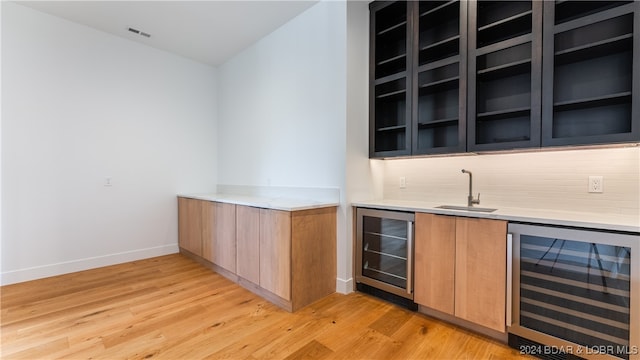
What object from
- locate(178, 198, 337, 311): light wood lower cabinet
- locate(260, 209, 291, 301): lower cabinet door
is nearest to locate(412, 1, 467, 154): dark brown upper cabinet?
locate(178, 198, 337, 311): light wood lower cabinet

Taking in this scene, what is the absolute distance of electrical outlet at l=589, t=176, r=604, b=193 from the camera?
6.28 ft

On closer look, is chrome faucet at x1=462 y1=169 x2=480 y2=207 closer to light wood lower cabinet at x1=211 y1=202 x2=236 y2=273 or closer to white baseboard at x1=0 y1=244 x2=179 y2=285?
light wood lower cabinet at x1=211 y1=202 x2=236 y2=273

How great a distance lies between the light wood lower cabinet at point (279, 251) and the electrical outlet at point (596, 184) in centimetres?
194

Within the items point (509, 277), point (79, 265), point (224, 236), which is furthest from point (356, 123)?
point (79, 265)

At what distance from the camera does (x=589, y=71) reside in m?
1.96

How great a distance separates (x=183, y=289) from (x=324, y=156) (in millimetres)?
1936

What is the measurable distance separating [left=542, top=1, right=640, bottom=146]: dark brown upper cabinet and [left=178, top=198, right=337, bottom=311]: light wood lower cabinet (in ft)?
6.14

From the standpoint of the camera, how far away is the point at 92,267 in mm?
3297

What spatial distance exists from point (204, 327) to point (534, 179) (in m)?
2.79

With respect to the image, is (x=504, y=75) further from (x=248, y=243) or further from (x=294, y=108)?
(x=248, y=243)

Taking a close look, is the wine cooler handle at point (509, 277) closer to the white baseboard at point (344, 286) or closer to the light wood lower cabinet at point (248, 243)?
the white baseboard at point (344, 286)

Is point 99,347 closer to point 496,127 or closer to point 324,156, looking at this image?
point 324,156

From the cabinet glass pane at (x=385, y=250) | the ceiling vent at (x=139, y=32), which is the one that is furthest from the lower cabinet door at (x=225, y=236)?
the ceiling vent at (x=139, y=32)

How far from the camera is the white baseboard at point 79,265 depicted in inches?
113
